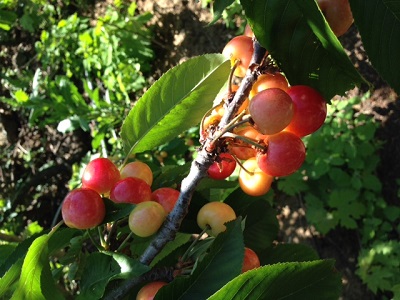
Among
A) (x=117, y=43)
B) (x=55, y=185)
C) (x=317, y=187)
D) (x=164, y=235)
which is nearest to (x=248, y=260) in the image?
(x=164, y=235)

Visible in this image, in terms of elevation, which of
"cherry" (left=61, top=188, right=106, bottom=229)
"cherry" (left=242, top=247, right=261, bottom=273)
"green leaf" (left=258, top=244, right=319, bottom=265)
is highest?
"cherry" (left=61, top=188, right=106, bottom=229)

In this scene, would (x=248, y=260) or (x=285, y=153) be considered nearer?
(x=285, y=153)

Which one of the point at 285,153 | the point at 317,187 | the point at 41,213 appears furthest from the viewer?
the point at 41,213

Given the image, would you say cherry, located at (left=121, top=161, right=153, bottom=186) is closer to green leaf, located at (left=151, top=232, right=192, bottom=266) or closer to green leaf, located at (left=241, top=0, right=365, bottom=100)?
green leaf, located at (left=151, top=232, right=192, bottom=266)

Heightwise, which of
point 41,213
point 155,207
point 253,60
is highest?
point 253,60

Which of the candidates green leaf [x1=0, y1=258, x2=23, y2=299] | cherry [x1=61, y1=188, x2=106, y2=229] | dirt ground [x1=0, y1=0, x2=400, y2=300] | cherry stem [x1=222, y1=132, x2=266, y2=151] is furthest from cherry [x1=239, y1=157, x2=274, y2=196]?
dirt ground [x1=0, y1=0, x2=400, y2=300]

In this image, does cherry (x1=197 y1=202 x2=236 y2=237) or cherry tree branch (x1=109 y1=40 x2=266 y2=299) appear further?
cherry (x1=197 y1=202 x2=236 y2=237)

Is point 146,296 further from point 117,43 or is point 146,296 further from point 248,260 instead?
point 117,43

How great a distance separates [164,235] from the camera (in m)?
0.69

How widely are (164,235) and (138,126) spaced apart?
180mm

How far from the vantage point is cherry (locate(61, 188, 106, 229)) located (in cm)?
67

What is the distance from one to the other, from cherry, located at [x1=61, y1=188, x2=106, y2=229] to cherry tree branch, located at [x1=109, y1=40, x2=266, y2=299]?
0.09 metres

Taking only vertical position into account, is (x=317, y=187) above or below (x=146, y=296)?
below

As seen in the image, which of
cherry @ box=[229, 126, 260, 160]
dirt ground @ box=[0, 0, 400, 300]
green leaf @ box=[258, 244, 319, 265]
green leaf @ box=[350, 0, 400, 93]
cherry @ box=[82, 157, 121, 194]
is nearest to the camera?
green leaf @ box=[350, 0, 400, 93]
